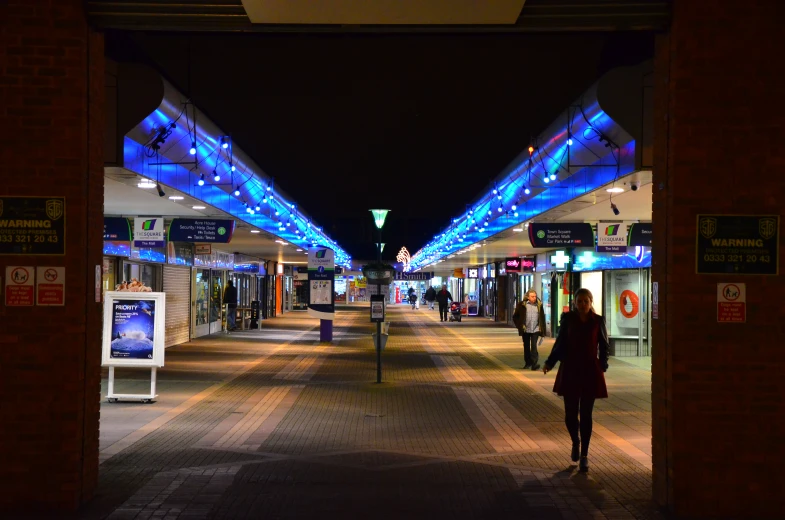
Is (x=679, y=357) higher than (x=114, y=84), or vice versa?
(x=114, y=84)

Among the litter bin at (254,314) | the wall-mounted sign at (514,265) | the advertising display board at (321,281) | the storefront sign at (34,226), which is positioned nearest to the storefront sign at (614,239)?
the advertising display board at (321,281)

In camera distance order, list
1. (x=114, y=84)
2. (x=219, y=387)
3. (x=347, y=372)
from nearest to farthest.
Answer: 1. (x=114, y=84)
2. (x=219, y=387)
3. (x=347, y=372)

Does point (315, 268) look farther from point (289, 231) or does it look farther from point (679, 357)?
point (679, 357)

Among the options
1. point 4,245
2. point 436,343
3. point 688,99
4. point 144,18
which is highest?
point 144,18

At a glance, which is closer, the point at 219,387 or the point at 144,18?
the point at 144,18

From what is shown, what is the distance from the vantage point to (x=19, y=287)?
6840 millimetres

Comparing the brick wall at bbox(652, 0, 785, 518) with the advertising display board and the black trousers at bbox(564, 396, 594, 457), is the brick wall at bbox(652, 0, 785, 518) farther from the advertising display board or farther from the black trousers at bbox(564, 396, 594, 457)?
the advertising display board

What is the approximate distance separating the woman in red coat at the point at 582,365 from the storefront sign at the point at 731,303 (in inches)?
73.4

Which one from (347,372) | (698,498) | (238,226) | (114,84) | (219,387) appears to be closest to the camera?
(698,498)

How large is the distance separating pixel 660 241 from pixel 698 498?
2017 mm

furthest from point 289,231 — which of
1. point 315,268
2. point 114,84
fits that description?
point 114,84

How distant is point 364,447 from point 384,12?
5.00m

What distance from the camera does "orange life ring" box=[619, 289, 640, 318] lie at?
21.6m

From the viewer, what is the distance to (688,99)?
6.91m
